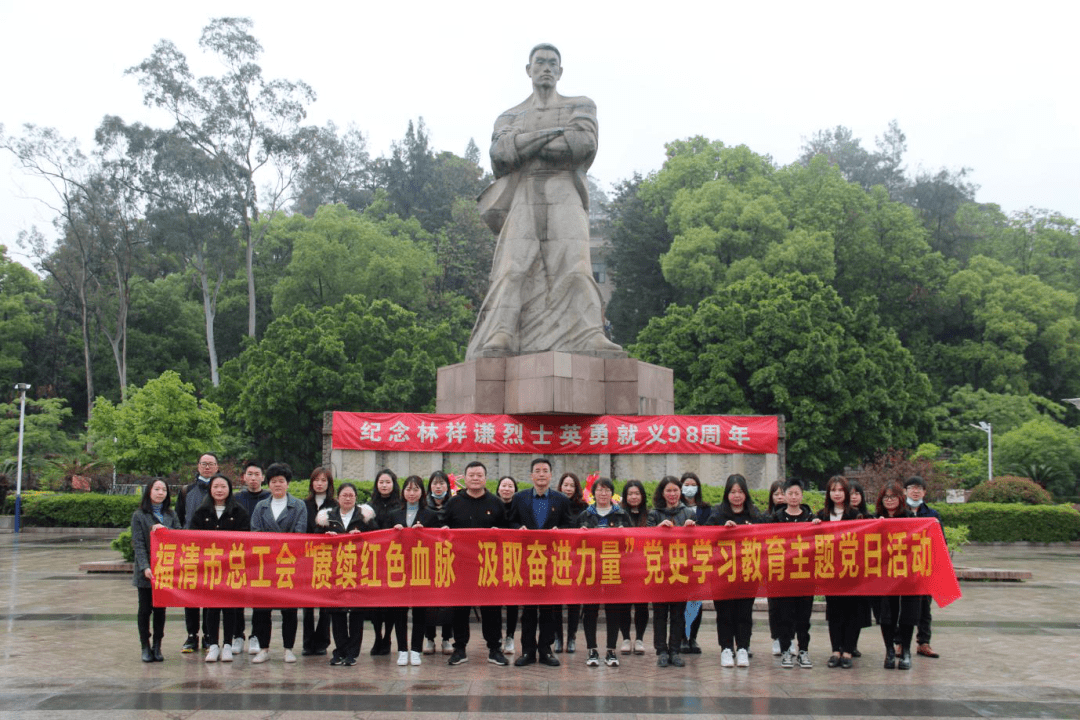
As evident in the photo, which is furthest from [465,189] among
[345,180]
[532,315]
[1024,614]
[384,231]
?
[1024,614]

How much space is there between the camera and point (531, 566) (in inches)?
278

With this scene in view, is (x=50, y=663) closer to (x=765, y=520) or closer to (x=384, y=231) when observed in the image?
(x=765, y=520)

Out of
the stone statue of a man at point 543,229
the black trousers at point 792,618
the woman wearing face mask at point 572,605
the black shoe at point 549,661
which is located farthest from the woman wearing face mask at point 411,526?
the stone statue of a man at point 543,229

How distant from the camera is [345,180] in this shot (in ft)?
188

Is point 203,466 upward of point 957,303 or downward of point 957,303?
downward

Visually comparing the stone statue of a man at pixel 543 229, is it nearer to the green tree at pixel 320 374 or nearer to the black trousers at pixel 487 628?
the black trousers at pixel 487 628

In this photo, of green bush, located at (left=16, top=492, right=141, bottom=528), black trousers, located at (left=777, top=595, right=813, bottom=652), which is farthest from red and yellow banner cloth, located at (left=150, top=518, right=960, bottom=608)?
green bush, located at (left=16, top=492, right=141, bottom=528)

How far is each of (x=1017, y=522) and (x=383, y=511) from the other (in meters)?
16.3

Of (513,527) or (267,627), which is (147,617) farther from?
(513,527)

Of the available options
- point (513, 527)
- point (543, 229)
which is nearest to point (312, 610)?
point (513, 527)

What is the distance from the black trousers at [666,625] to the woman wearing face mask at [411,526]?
1.62 metres

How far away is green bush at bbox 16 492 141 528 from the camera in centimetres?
2242

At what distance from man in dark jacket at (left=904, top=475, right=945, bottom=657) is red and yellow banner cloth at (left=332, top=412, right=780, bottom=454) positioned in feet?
21.1

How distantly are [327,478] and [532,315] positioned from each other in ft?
23.8
